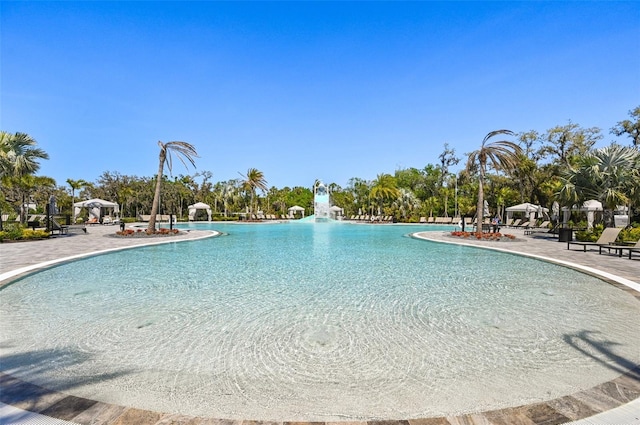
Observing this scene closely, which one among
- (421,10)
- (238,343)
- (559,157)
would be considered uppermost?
(421,10)

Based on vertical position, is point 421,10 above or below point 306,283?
above

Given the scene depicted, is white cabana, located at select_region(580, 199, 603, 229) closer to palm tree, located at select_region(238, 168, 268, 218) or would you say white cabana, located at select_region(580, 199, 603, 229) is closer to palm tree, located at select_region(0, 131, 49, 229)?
palm tree, located at select_region(0, 131, 49, 229)

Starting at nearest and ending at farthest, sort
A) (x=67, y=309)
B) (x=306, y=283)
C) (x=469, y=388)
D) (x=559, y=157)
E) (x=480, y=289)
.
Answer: (x=469, y=388) < (x=67, y=309) < (x=480, y=289) < (x=306, y=283) < (x=559, y=157)

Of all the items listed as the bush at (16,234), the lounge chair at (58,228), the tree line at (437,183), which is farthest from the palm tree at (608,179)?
the lounge chair at (58,228)

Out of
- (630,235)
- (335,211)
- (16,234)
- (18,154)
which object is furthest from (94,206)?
(630,235)

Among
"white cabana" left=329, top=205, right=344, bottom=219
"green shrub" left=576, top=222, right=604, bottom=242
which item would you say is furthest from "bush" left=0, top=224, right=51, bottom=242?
"white cabana" left=329, top=205, right=344, bottom=219

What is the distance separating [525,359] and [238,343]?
345 cm

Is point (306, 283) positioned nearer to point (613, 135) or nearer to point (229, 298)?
point (229, 298)

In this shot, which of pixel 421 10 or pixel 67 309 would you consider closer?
pixel 67 309

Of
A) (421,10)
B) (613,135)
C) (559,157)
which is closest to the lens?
(421,10)

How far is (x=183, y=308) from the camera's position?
18.5 feet

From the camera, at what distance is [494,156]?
61.9 feet

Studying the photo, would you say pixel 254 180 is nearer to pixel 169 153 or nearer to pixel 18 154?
pixel 169 153

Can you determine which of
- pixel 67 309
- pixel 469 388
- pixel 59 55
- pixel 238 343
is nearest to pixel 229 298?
pixel 238 343
